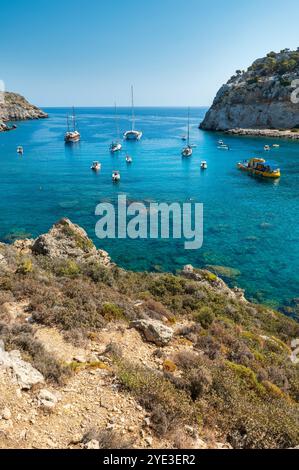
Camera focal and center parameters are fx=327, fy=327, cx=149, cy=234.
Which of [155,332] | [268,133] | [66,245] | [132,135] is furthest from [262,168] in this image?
[132,135]

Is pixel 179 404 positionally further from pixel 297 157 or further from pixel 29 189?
pixel 297 157

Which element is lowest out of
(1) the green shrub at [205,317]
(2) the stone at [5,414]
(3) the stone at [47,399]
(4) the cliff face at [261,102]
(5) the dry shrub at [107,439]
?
(1) the green shrub at [205,317]

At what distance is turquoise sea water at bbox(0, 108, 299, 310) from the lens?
26297 millimetres

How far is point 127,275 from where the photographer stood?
18797 mm

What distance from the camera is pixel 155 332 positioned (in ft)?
37.5

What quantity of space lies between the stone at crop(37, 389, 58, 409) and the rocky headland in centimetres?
2

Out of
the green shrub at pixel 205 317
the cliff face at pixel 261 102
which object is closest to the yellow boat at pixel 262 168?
the green shrub at pixel 205 317

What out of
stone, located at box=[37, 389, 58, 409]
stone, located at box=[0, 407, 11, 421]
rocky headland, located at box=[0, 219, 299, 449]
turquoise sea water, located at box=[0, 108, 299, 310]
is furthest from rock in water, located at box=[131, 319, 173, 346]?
turquoise sea water, located at box=[0, 108, 299, 310]

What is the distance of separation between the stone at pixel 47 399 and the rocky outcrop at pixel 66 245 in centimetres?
1237

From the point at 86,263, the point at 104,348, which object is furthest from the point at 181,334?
the point at 86,263

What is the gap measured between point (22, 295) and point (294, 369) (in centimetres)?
1069

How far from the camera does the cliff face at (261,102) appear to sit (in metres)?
102

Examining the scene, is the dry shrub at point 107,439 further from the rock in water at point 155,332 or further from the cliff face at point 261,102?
the cliff face at point 261,102

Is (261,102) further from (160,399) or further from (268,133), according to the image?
(160,399)
